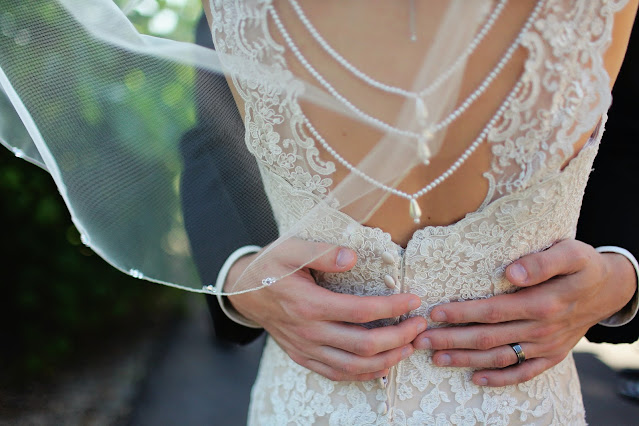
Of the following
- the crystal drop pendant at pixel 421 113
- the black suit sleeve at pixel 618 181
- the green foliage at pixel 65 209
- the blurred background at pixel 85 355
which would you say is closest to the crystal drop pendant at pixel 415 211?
the crystal drop pendant at pixel 421 113

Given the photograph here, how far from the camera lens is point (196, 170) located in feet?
3.30

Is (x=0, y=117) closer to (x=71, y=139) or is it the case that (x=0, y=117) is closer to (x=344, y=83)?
(x=71, y=139)

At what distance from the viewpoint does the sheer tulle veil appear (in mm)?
916

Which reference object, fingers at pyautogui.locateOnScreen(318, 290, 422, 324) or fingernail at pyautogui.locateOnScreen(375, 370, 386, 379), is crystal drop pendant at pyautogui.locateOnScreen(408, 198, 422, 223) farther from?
fingernail at pyautogui.locateOnScreen(375, 370, 386, 379)

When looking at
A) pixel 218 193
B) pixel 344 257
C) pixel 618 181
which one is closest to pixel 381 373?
pixel 344 257

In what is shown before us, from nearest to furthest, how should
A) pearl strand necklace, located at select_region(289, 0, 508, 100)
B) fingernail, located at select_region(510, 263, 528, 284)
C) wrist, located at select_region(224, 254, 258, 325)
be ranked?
pearl strand necklace, located at select_region(289, 0, 508, 100) < fingernail, located at select_region(510, 263, 528, 284) < wrist, located at select_region(224, 254, 258, 325)

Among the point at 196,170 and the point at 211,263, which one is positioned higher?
the point at 196,170

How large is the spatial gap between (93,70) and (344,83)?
0.45 meters

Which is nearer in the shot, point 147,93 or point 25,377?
point 147,93

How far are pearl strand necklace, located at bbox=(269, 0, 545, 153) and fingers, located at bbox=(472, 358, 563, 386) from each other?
0.42m

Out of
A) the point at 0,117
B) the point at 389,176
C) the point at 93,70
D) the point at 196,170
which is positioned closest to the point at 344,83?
the point at 389,176

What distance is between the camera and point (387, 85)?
0.81m

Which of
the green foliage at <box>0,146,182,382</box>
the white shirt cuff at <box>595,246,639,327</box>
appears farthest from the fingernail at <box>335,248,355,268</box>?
the green foliage at <box>0,146,182,382</box>

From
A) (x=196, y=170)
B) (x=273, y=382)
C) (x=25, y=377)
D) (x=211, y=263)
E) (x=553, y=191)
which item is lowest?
(x=25, y=377)
